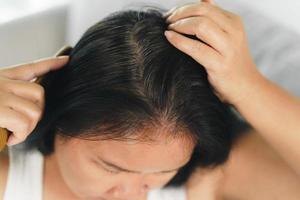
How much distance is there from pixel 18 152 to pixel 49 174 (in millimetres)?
67

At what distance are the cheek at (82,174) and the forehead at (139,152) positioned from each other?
0.03 m

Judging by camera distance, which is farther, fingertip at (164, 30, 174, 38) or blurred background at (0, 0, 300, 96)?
blurred background at (0, 0, 300, 96)

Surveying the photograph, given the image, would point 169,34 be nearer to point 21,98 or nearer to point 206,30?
point 206,30

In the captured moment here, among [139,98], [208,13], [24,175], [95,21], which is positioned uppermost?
[208,13]

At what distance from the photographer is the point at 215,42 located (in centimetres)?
77

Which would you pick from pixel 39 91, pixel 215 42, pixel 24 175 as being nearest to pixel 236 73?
pixel 215 42

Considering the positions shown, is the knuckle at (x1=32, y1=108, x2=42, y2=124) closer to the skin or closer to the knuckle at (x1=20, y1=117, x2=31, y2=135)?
the knuckle at (x1=20, y1=117, x2=31, y2=135)

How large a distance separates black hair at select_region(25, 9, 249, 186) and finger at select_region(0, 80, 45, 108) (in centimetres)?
5

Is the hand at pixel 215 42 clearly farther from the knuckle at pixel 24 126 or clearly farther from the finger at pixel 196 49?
the knuckle at pixel 24 126

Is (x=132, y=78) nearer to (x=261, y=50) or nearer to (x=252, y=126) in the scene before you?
(x=252, y=126)

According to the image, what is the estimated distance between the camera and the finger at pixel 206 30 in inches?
29.9

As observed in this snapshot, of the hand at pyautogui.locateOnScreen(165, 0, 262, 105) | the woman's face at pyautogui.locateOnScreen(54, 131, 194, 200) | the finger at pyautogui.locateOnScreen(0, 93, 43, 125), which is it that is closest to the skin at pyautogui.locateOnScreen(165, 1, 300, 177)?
the hand at pyautogui.locateOnScreen(165, 0, 262, 105)

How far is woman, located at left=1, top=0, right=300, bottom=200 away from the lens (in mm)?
764

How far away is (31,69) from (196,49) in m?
0.25
